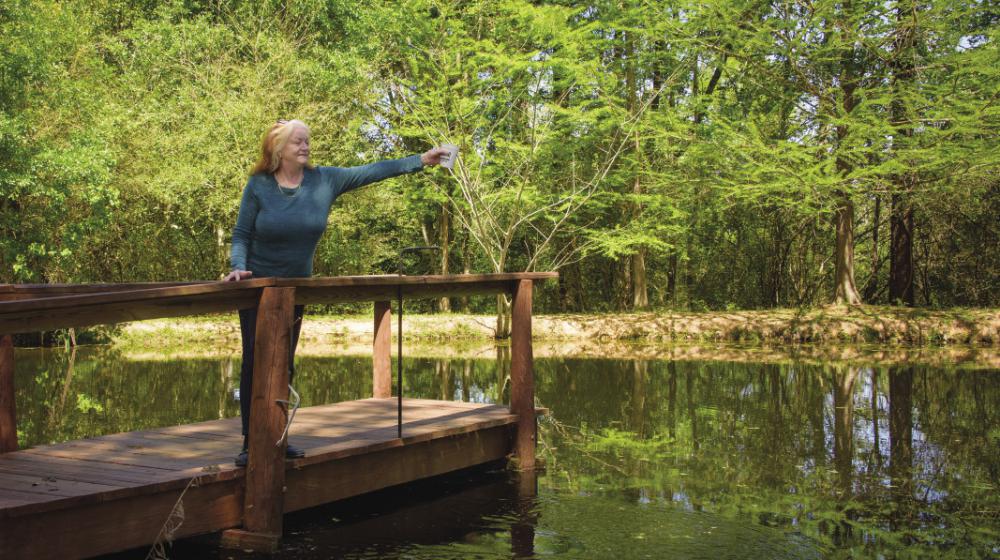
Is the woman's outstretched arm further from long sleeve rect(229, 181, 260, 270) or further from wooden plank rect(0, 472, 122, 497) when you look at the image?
wooden plank rect(0, 472, 122, 497)

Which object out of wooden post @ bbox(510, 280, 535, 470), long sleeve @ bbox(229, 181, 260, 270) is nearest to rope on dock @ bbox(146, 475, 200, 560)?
long sleeve @ bbox(229, 181, 260, 270)

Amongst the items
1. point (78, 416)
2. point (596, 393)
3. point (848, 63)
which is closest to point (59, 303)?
point (78, 416)

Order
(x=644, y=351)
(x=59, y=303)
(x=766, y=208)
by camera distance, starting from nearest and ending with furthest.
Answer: (x=59, y=303) → (x=644, y=351) → (x=766, y=208)

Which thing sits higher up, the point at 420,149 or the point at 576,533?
the point at 420,149

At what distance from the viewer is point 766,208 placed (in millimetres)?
23562

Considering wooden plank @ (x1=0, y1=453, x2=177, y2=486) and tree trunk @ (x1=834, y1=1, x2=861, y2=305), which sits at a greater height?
tree trunk @ (x1=834, y1=1, x2=861, y2=305)

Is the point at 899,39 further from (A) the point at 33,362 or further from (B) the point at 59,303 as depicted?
(B) the point at 59,303

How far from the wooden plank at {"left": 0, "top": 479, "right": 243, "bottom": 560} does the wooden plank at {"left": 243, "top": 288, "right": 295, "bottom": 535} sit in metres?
0.11

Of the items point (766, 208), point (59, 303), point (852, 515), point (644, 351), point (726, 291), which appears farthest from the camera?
point (726, 291)

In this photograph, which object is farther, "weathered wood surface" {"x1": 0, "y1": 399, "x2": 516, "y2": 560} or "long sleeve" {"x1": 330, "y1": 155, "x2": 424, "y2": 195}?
"long sleeve" {"x1": 330, "y1": 155, "x2": 424, "y2": 195}

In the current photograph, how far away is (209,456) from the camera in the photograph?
197 inches

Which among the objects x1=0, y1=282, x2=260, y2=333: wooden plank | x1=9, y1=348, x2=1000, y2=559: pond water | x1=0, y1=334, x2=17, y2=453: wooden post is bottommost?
x1=9, y1=348, x2=1000, y2=559: pond water

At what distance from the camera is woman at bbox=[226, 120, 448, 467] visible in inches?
185

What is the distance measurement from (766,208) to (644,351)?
312 inches
